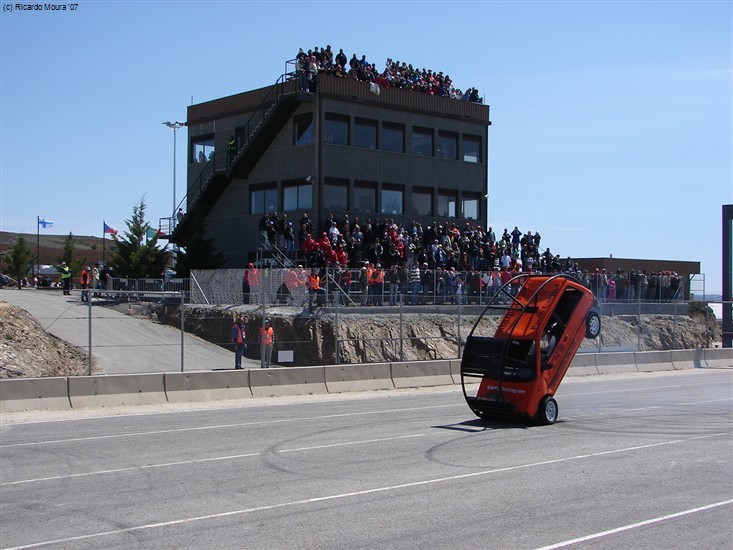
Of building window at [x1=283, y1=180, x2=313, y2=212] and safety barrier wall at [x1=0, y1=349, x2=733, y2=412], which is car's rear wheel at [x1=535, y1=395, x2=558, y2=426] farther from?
building window at [x1=283, y1=180, x2=313, y2=212]

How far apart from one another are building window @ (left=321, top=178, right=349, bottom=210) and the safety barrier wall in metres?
16.3

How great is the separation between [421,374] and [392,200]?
65.0 feet

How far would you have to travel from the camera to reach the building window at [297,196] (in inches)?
1619

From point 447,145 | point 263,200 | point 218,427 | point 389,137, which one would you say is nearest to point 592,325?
point 218,427

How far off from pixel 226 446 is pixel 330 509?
4.72 m

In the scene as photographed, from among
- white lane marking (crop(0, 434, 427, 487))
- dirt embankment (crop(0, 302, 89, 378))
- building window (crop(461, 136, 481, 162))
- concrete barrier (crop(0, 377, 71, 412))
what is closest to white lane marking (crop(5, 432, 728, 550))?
white lane marking (crop(0, 434, 427, 487))

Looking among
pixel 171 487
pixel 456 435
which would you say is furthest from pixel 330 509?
pixel 456 435

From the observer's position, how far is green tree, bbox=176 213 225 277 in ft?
143

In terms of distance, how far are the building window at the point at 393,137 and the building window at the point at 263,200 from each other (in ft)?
21.3

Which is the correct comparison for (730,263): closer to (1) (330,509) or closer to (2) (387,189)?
(2) (387,189)

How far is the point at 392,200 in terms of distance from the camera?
43.9m

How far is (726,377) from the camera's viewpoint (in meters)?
30.3

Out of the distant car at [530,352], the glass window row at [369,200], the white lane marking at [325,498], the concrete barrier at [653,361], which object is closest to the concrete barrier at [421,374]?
the distant car at [530,352]

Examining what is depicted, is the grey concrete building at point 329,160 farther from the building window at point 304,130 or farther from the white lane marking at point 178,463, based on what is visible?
the white lane marking at point 178,463
